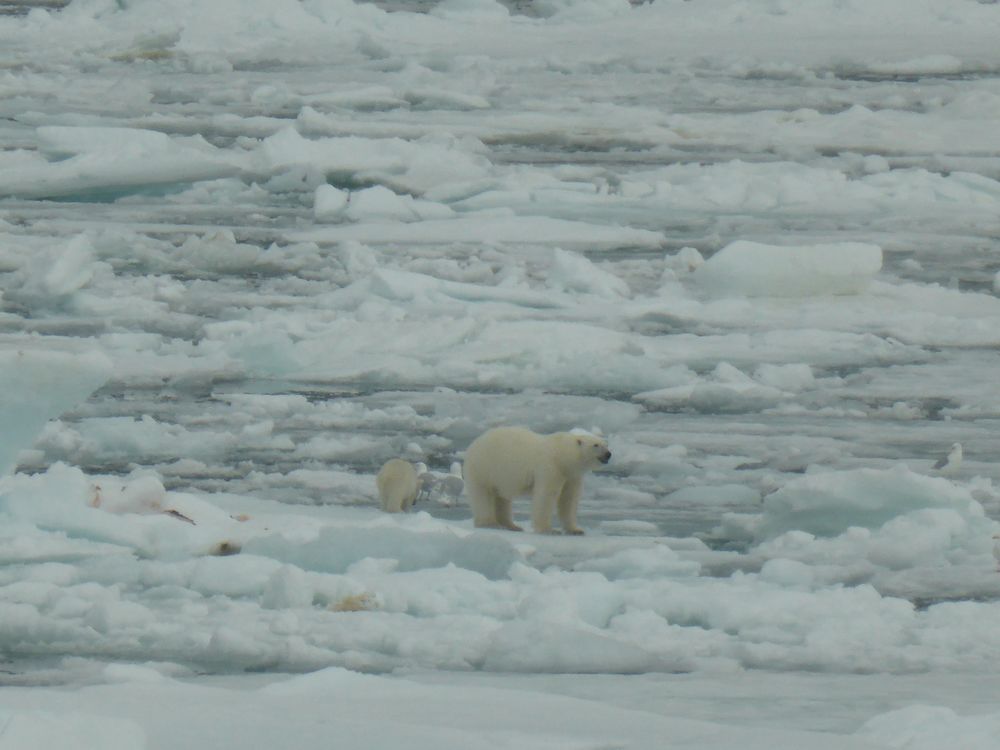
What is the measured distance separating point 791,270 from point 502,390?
1.95 m

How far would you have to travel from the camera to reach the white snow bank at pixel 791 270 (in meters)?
7.91

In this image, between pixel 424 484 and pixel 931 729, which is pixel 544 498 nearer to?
pixel 424 484

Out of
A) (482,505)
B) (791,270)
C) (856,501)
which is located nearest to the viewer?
(856,501)

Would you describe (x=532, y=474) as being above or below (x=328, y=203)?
below

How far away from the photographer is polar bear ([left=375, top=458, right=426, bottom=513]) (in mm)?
4922

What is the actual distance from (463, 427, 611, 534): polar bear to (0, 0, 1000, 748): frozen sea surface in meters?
0.11

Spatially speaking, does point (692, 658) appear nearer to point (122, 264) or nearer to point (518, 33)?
point (122, 264)

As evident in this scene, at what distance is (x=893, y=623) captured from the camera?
149 inches

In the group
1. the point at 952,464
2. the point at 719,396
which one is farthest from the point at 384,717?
the point at 719,396

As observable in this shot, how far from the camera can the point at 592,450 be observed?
5.03 m

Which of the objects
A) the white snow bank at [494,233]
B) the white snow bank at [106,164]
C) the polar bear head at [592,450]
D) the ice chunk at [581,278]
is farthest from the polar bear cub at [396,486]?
the white snow bank at [106,164]

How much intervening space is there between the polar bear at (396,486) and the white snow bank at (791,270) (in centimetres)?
314

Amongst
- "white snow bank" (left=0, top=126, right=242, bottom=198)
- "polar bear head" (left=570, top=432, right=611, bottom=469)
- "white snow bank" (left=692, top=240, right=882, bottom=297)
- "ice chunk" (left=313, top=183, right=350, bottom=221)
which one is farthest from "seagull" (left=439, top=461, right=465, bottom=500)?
"white snow bank" (left=0, top=126, right=242, bottom=198)

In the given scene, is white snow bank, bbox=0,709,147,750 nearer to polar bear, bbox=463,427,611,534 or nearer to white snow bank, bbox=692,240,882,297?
polar bear, bbox=463,427,611,534
